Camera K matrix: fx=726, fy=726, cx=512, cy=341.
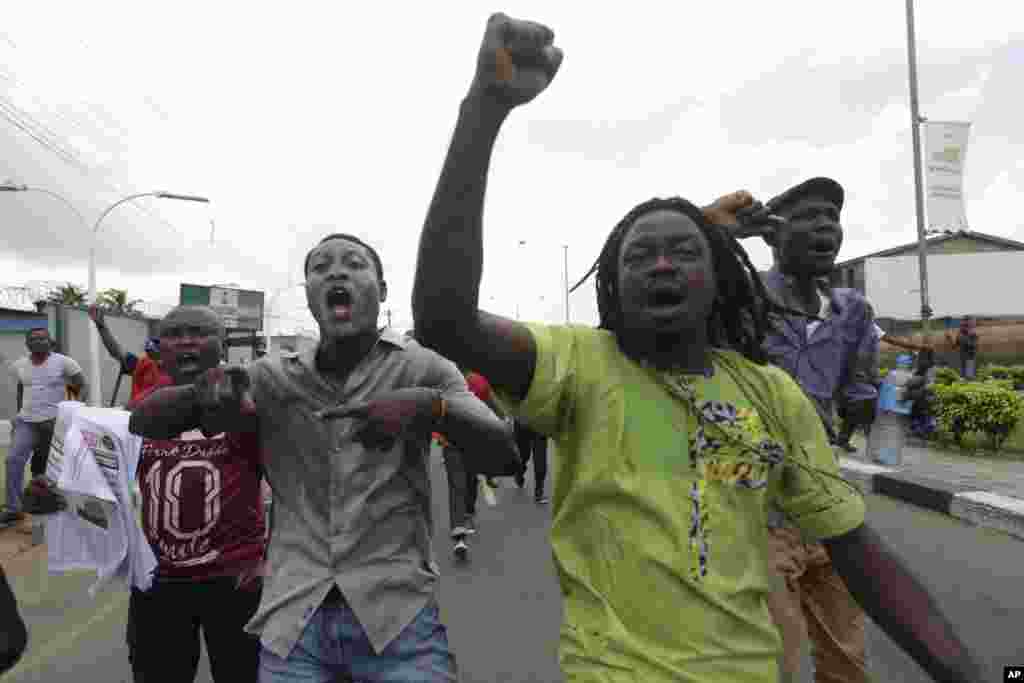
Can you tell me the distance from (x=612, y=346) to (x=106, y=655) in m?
3.59

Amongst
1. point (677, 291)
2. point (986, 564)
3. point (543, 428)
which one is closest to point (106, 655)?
point (543, 428)

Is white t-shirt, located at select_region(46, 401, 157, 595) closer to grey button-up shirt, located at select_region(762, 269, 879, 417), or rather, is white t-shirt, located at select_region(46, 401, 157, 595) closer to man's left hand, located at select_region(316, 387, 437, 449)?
man's left hand, located at select_region(316, 387, 437, 449)

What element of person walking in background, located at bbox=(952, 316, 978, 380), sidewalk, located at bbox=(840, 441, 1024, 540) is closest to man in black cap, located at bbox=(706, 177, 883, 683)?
sidewalk, located at bbox=(840, 441, 1024, 540)

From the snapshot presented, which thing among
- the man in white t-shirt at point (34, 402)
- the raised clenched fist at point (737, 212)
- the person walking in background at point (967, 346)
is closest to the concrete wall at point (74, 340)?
the man in white t-shirt at point (34, 402)

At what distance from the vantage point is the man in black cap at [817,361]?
2.33 m

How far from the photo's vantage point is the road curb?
5777 mm

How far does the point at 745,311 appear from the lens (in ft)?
6.01

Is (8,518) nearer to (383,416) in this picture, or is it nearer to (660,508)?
(383,416)

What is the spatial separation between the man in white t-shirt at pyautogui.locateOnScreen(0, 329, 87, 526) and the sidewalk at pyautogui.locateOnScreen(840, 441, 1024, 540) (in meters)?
6.96

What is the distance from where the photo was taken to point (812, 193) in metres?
2.57

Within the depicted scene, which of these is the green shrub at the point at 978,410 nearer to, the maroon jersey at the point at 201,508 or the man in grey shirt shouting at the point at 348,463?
the man in grey shirt shouting at the point at 348,463

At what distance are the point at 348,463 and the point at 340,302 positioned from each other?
454mm

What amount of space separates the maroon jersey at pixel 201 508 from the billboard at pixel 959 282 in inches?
1485

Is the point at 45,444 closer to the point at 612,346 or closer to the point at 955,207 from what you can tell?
the point at 612,346
